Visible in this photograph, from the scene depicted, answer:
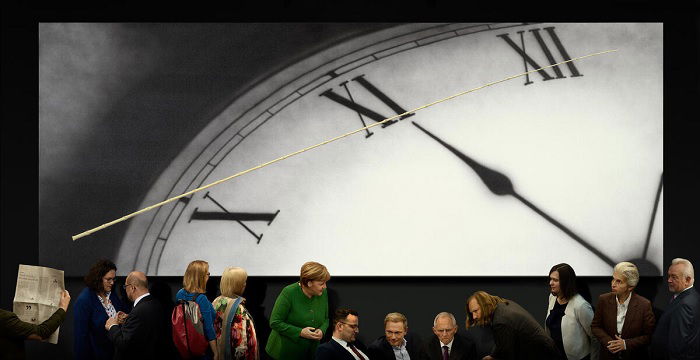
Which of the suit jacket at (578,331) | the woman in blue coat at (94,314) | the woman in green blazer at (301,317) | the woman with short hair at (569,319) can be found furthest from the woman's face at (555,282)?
the woman in blue coat at (94,314)

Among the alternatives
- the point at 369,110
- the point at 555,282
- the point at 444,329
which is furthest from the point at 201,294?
the point at 555,282

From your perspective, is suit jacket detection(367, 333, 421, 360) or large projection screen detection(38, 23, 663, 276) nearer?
suit jacket detection(367, 333, 421, 360)

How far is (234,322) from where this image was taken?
5961 millimetres

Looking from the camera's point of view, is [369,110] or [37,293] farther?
[369,110]

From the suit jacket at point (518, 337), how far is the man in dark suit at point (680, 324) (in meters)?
0.74

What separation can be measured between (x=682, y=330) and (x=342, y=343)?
6.34 ft

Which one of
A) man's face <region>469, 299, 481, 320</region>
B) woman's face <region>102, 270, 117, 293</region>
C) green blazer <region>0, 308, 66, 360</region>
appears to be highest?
woman's face <region>102, 270, 117, 293</region>

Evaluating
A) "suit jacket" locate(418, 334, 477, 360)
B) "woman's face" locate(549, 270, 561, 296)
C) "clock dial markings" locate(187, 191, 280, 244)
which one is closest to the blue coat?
"clock dial markings" locate(187, 191, 280, 244)

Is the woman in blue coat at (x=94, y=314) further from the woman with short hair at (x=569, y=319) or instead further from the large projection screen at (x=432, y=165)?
the woman with short hair at (x=569, y=319)

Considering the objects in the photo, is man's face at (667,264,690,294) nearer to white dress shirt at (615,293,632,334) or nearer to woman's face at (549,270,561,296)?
white dress shirt at (615,293,632,334)

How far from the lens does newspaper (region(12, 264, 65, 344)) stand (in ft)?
19.6

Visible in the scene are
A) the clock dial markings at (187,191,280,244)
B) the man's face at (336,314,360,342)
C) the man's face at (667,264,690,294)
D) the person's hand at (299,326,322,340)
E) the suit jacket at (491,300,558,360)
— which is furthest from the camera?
the clock dial markings at (187,191,280,244)

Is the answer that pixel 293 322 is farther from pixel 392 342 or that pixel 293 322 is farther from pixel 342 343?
pixel 392 342
